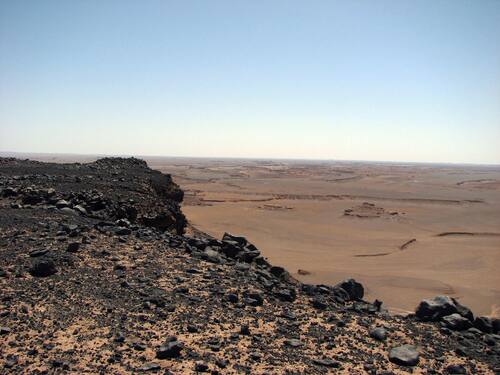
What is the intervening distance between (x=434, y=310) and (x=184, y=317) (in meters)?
5.12

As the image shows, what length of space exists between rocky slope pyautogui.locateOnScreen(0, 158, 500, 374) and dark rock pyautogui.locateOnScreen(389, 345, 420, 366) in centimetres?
2

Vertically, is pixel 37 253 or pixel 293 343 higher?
pixel 37 253

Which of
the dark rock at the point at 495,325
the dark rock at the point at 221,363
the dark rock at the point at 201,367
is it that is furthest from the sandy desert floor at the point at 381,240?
the dark rock at the point at 201,367

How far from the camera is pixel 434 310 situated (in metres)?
8.74

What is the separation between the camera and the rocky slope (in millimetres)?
6219

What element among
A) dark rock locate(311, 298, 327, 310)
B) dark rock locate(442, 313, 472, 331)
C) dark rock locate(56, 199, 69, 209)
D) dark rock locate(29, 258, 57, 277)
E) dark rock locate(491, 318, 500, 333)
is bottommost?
dark rock locate(491, 318, 500, 333)

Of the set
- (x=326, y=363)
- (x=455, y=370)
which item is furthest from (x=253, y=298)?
(x=455, y=370)

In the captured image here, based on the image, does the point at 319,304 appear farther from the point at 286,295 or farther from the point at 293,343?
the point at 293,343

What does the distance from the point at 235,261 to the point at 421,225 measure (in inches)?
1128

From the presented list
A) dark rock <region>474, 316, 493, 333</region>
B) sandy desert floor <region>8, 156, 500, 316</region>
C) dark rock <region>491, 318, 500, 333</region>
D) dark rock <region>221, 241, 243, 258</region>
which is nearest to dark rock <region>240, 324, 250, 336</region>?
dark rock <region>221, 241, 243, 258</region>

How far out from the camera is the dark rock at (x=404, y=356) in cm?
660

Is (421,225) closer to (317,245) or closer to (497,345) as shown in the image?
(317,245)

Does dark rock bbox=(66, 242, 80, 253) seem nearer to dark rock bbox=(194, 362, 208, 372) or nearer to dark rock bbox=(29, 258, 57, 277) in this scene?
dark rock bbox=(29, 258, 57, 277)

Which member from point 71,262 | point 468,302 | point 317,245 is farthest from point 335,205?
point 71,262
